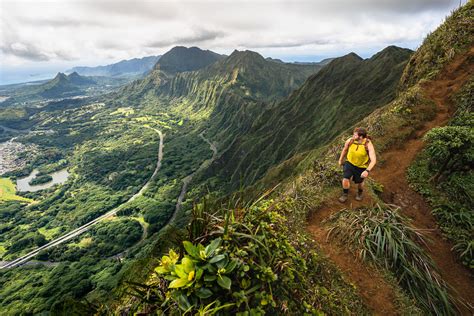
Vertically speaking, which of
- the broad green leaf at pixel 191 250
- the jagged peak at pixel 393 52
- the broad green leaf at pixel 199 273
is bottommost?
the broad green leaf at pixel 199 273

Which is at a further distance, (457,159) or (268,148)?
(268,148)

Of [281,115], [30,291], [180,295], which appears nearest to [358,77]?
[281,115]

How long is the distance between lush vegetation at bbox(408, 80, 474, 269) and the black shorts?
3.55 meters

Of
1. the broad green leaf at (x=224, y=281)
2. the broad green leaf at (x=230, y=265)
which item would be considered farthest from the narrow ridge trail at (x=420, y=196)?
the broad green leaf at (x=224, y=281)

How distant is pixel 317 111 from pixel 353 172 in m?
118

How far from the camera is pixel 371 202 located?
9.75 metres

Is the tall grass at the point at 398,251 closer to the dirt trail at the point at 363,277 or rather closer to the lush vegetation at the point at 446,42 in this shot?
the dirt trail at the point at 363,277

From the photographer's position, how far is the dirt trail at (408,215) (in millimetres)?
6641

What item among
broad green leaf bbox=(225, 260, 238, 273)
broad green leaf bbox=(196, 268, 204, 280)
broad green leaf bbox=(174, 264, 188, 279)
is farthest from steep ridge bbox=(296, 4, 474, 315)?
broad green leaf bbox=(174, 264, 188, 279)

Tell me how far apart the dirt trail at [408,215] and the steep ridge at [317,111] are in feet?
231

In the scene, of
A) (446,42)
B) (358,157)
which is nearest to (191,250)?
(358,157)

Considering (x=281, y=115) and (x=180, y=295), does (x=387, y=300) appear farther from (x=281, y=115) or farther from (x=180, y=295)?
(x=281, y=115)

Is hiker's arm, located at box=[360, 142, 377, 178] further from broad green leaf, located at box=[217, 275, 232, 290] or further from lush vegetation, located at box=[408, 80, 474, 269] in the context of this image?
broad green leaf, located at box=[217, 275, 232, 290]

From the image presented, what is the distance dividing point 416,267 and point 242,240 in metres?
5.73
